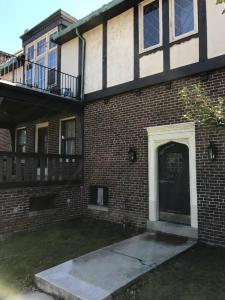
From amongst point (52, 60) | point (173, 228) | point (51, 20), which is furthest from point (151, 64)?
point (51, 20)

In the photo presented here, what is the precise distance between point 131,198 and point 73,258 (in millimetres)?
2923

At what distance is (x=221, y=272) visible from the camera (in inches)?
189

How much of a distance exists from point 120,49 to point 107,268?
256 inches

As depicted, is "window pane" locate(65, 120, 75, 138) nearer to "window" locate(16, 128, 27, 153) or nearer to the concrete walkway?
"window" locate(16, 128, 27, 153)

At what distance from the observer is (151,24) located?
800 cm

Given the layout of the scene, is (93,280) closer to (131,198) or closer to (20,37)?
(131,198)

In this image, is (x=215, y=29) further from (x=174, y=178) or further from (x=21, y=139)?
(x=21, y=139)

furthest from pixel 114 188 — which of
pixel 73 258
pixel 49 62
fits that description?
pixel 49 62

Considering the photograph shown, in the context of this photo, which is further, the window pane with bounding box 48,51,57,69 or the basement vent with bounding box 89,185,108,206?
the window pane with bounding box 48,51,57,69

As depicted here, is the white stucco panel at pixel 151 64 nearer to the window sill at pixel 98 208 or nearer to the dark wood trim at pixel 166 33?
the dark wood trim at pixel 166 33

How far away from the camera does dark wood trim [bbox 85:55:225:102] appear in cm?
650

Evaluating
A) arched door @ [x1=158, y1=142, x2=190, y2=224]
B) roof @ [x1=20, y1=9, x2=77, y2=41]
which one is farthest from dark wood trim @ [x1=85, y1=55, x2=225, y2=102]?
roof @ [x1=20, y1=9, x2=77, y2=41]

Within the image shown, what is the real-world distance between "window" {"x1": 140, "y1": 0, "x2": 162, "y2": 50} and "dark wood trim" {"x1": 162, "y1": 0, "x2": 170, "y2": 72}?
0.17 metres

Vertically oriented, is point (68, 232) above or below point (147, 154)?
below
